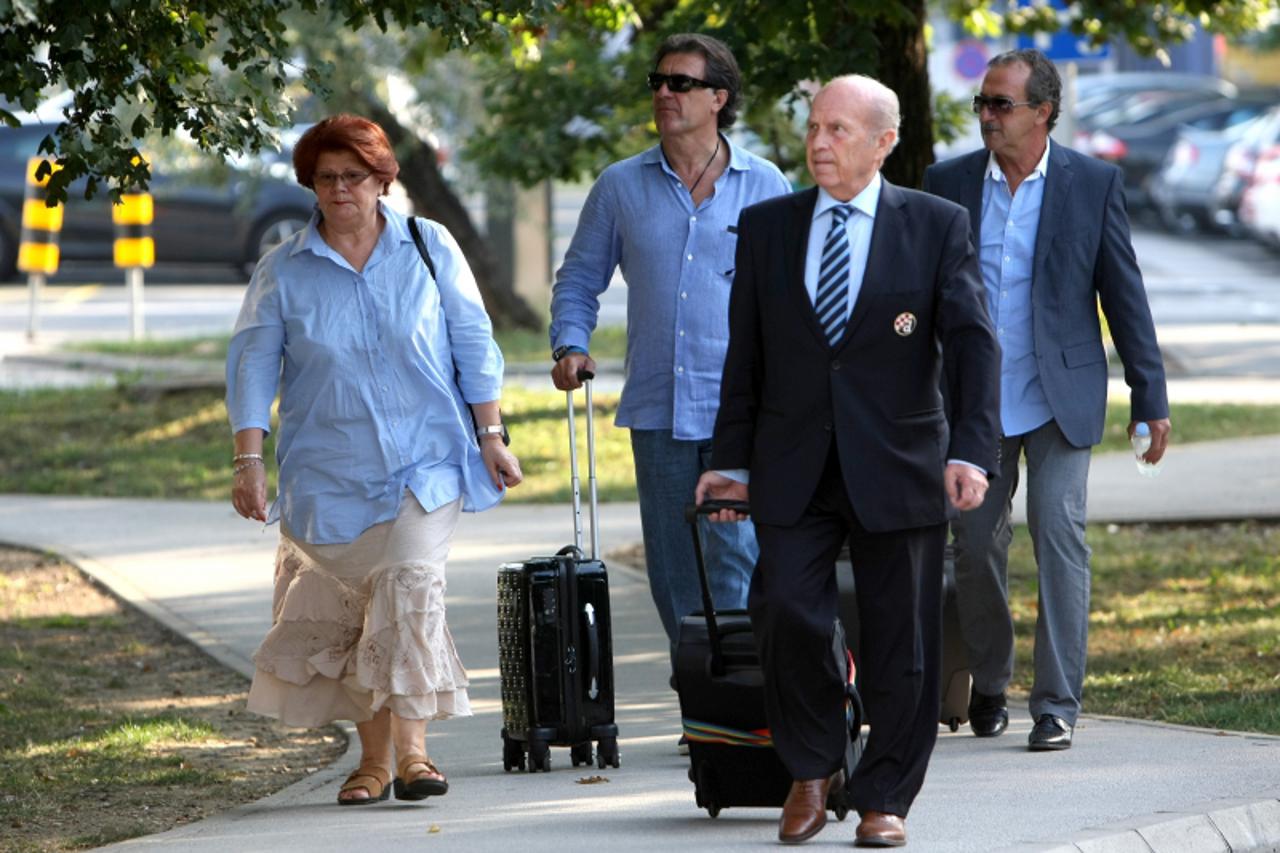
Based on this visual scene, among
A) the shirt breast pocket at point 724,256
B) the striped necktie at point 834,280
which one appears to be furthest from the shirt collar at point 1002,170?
the striped necktie at point 834,280

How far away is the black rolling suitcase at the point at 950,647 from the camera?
670cm

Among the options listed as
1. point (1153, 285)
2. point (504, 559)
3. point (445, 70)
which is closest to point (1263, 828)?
point (504, 559)

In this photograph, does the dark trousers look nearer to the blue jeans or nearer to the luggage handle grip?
the luggage handle grip

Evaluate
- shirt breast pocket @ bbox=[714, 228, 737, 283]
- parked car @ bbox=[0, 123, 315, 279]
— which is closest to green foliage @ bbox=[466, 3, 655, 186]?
shirt breast pocket @ bbox=[714, 228, 737, 283]

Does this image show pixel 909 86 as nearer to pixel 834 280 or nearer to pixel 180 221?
pixel 834 280

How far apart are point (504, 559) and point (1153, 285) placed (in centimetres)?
1659

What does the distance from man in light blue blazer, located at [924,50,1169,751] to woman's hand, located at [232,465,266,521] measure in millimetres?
2016

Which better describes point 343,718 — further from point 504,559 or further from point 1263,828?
point 504,559

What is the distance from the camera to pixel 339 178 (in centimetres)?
607

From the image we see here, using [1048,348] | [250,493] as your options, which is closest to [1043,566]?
[1048,348]

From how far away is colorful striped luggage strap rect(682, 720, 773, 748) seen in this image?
550 centimetres

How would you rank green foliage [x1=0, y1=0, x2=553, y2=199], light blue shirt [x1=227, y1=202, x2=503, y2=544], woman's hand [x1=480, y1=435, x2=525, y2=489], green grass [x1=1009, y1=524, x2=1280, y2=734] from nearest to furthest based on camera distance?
green foliage [x1=0, y1=0, x2=553, y2=199] → light blue shirt [x1=227, y1=202, x2=503, y2=544] → woman's hand [x1=480, y1=435, x2=525, y2=489] → green grass [x1=1009, y1=524, x2=1280, y2=734]

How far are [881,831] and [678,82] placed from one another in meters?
2.30

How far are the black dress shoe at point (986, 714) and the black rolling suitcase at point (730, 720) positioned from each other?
1.30 metres
